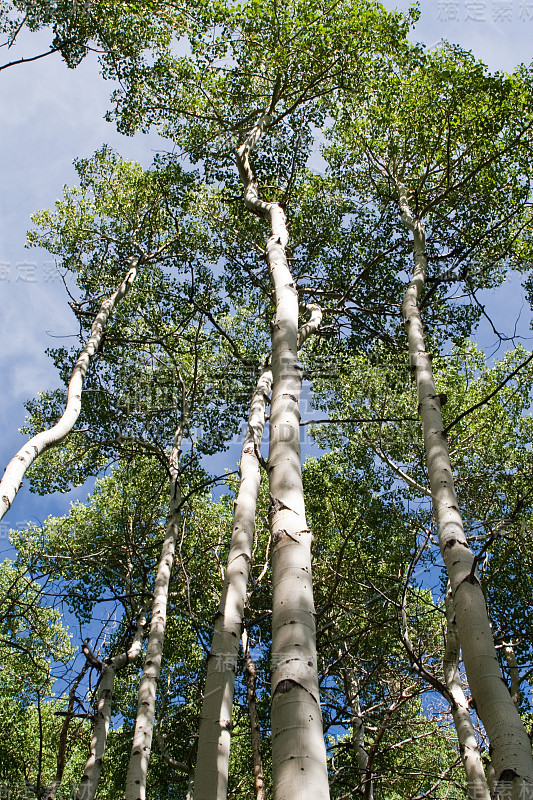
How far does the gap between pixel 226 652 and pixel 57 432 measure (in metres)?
3.03

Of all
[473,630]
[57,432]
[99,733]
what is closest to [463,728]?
[473,630]

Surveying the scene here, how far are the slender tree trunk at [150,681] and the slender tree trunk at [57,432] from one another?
2.29 m

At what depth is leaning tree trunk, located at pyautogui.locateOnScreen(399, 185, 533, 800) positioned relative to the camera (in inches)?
117

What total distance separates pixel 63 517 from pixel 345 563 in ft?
24.4

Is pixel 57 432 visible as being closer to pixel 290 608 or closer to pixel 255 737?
pixel 290 608

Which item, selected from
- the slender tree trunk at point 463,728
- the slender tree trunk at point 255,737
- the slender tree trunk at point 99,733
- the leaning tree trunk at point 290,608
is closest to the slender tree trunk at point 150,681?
the slender tree trunk at point 99,733

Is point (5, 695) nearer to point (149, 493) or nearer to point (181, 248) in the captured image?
point (149, 493)

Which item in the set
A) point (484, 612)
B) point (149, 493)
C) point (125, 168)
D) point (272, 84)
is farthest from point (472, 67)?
point (149, 493)

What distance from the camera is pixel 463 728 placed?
15.6 ft

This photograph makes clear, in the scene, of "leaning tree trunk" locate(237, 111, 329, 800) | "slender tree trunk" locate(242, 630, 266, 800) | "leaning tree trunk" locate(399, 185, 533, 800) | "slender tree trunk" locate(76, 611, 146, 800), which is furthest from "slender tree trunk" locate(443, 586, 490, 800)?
"slender tree trunk" locate(76, 611, 146, 800)

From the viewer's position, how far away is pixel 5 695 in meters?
13.9

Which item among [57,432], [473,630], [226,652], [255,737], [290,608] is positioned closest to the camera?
[290,608]

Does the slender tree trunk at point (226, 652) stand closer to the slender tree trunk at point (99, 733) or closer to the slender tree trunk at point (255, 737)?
the slender tree trunk at point (255, 737)

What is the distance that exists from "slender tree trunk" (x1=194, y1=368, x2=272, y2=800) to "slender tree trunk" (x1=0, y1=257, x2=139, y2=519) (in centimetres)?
191
